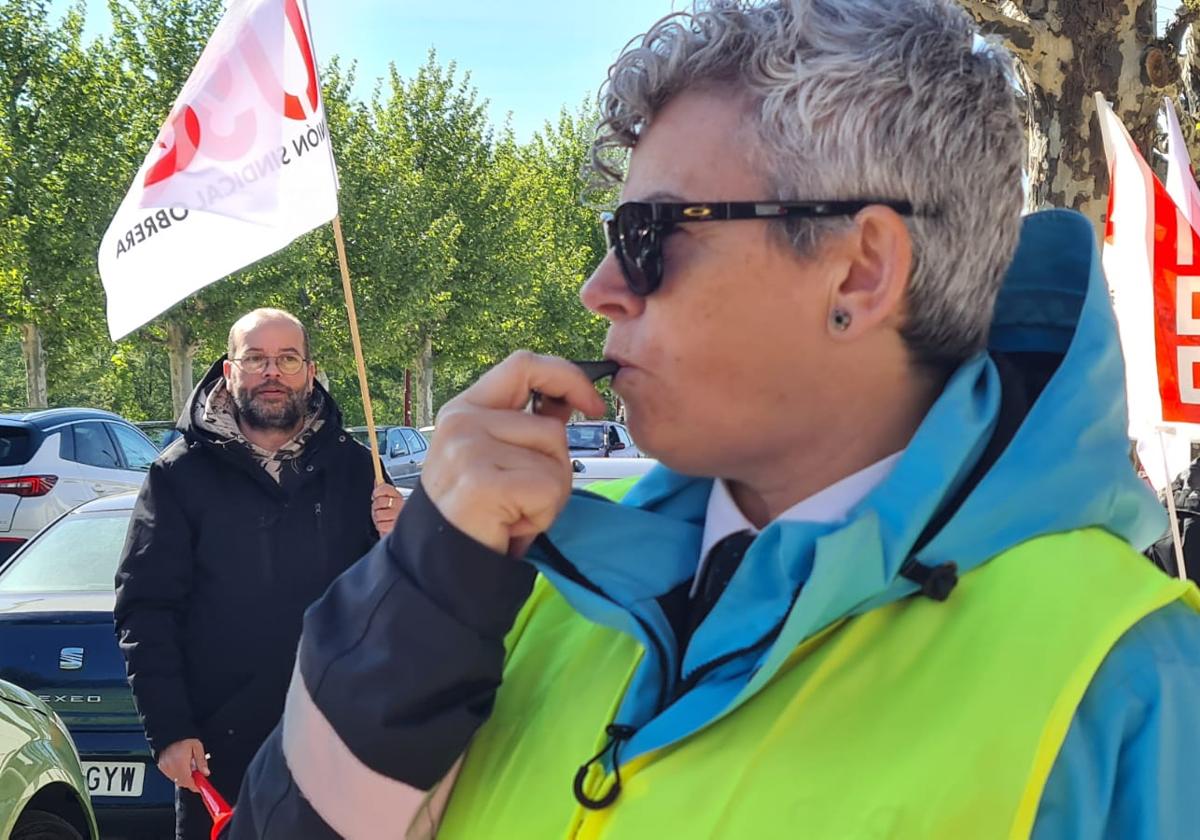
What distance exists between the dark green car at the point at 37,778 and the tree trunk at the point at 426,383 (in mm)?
27028

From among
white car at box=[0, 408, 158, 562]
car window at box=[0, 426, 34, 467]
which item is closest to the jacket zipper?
white car at box=[0, 408, 158, 562]

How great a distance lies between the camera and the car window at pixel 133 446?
1264 cm

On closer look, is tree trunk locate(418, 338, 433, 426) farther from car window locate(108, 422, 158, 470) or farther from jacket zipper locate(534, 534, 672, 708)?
jacket zipper locate(534, 534, 672, 708)

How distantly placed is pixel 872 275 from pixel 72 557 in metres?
5.41

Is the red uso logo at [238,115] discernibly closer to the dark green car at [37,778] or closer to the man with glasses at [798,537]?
the dark green car at [37,778]

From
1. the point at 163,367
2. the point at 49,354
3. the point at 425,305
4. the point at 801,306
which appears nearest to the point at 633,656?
the point at 801,306

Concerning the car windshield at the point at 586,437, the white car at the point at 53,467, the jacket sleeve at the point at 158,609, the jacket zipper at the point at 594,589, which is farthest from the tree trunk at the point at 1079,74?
the car windshield at the point at 586,437

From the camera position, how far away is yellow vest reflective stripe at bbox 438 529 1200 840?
1.03 metres

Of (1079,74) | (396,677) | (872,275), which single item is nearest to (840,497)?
(872,275)

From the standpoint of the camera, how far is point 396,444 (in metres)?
19.7

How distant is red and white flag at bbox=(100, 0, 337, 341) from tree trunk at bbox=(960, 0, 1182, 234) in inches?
132

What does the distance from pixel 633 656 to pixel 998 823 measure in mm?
457

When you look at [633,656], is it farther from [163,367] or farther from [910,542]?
[163,367]

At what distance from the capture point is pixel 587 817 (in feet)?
3.99
